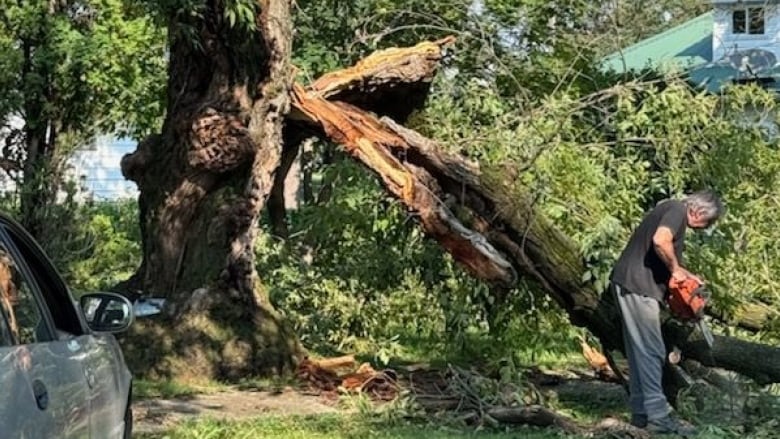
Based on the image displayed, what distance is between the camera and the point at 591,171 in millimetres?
9188

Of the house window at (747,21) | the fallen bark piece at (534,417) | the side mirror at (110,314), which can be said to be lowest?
the fallen bark piece at (534,417)

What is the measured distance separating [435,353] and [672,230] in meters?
4.40

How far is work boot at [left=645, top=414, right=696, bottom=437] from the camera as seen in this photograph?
7352 mm

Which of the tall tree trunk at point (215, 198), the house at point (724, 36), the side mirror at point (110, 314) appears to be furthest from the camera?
the house at point (724, 36)

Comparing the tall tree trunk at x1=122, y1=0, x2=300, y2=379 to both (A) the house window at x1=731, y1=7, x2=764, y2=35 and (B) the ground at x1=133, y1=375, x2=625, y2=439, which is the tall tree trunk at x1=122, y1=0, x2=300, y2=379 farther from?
(A) the house window at x1=731, y1=7, x2=764, y2=35

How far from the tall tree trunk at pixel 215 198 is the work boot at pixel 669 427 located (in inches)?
134

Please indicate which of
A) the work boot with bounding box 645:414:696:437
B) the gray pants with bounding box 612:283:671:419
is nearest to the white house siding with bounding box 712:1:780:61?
the gray pants with bounding box 612:283:671:419

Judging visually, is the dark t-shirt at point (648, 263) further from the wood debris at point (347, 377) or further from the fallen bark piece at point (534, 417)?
the wood debris at point (347, 377)

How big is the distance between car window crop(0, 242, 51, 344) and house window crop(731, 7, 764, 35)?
24.9 metres

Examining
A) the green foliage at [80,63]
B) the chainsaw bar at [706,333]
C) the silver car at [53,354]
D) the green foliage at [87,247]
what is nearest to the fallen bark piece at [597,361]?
the chainsaw bar at [706,333]

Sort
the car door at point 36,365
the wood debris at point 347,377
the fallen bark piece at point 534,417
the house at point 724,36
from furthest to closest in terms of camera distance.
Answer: the house at point 724,36 < the wood debris at point 347,377 < the fallen bark piece at point 534,417 < the car door at point 36,365

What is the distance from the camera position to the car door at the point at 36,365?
325 cm

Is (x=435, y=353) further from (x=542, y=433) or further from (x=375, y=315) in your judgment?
(x=542, y=433)

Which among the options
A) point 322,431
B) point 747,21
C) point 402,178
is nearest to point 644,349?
point 322,431
